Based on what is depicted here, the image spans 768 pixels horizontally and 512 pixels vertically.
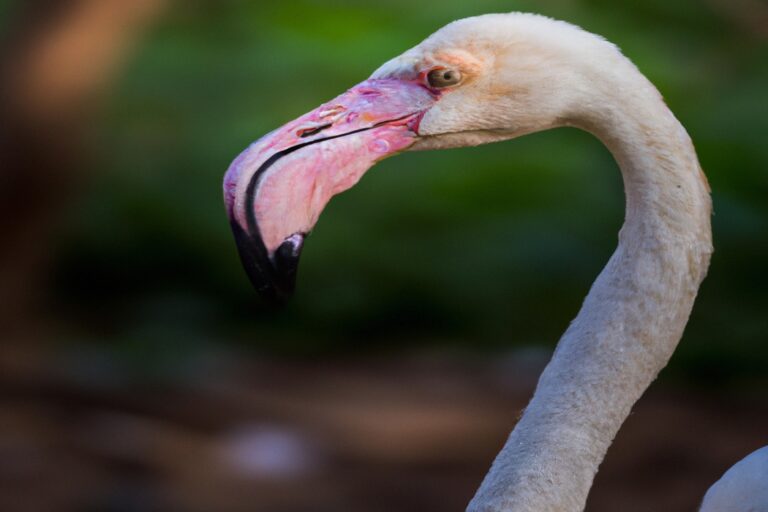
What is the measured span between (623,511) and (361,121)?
3229mm

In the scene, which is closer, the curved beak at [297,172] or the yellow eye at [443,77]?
the curved beak at [297,172]

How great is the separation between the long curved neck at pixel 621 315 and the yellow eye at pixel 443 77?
224 mm

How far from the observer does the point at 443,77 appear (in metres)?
2.35

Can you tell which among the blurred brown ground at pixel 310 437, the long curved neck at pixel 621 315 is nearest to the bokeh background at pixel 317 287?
the blurred brown ground at pixel 310 437

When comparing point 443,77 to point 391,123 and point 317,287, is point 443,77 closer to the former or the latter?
point 391,123

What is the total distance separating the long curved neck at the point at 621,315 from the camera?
7.52ft

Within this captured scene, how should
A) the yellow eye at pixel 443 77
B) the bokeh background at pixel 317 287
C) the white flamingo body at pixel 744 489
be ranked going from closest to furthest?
the yellow eye at pixel 443 77 < the white flamingo body at pixel 744 489 < the bokeh background at pixel 317 287

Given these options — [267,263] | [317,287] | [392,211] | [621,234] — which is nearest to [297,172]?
[267,263]

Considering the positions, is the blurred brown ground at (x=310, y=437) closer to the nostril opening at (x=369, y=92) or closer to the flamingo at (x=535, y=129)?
the flamingo at (x=535, y=129)

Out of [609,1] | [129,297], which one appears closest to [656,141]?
[129,297]

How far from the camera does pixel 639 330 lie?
7.77 ft

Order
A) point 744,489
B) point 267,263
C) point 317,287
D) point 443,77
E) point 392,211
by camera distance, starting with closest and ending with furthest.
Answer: point 267,263
point 443,77
point 744,489
point 317,287
point 392,211

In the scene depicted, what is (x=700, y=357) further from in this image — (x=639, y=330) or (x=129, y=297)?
(x=639, y=330)

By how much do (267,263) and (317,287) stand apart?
520cm
